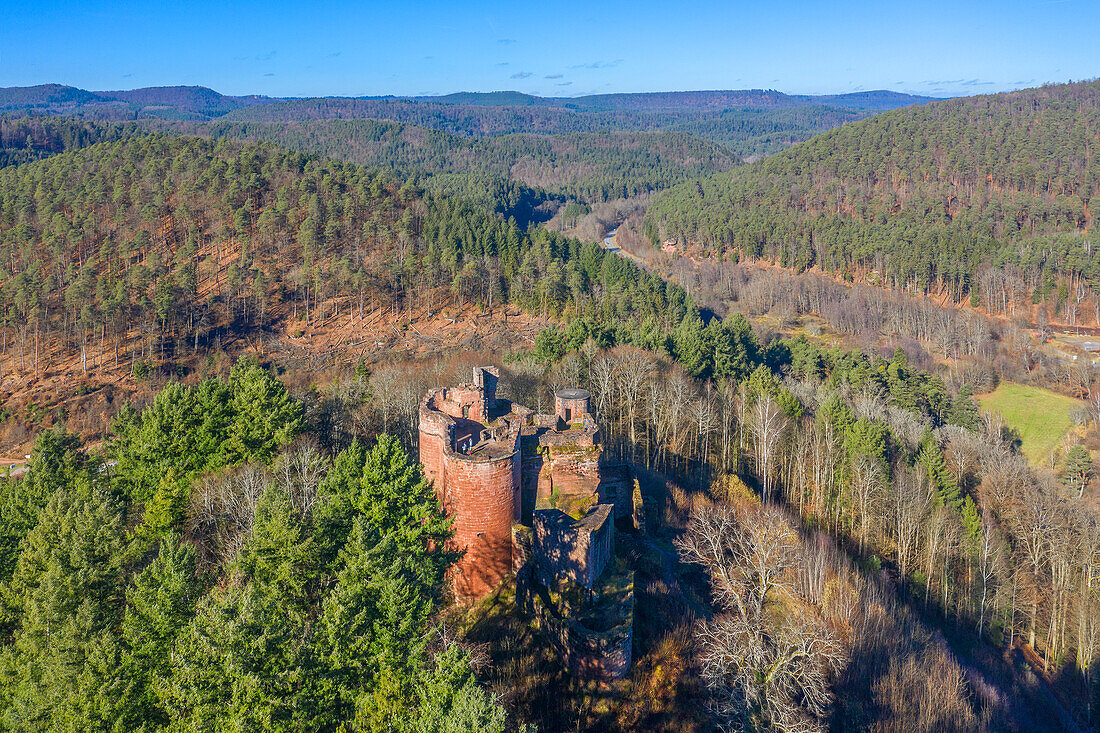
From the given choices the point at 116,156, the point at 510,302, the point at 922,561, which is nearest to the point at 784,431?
the point at 922,561

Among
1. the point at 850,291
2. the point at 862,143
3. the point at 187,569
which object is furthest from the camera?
the point at 862,143

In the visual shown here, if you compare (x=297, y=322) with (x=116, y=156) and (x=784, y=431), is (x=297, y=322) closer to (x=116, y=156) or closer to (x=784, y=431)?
(x=116, y=156)

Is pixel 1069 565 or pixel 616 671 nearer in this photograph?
pixel 616 671

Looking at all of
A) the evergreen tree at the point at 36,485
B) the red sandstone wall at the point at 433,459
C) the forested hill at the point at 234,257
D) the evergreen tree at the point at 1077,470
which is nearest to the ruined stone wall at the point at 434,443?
the red sandstone wall at the point at 433,459

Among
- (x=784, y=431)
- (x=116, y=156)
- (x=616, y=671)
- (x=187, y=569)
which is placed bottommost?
(x=784, y=431)

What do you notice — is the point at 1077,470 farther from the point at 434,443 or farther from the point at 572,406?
the point at 434,443

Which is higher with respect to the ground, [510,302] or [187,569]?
[187,569]

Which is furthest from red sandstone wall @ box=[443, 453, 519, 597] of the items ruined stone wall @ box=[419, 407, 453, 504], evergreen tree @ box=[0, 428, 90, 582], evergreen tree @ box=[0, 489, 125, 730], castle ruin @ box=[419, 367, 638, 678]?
evergreen tree @ box=[0, 428, 90, 582]

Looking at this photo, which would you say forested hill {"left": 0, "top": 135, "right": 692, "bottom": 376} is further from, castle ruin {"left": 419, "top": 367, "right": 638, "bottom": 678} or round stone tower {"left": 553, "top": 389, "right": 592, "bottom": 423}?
castle ruin {"left": 419, "top": 367, "right": 638, "bottom": 678}

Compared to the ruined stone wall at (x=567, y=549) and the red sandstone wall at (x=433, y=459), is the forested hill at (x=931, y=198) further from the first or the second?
the red sandstone wall at (x=433, y=459)
